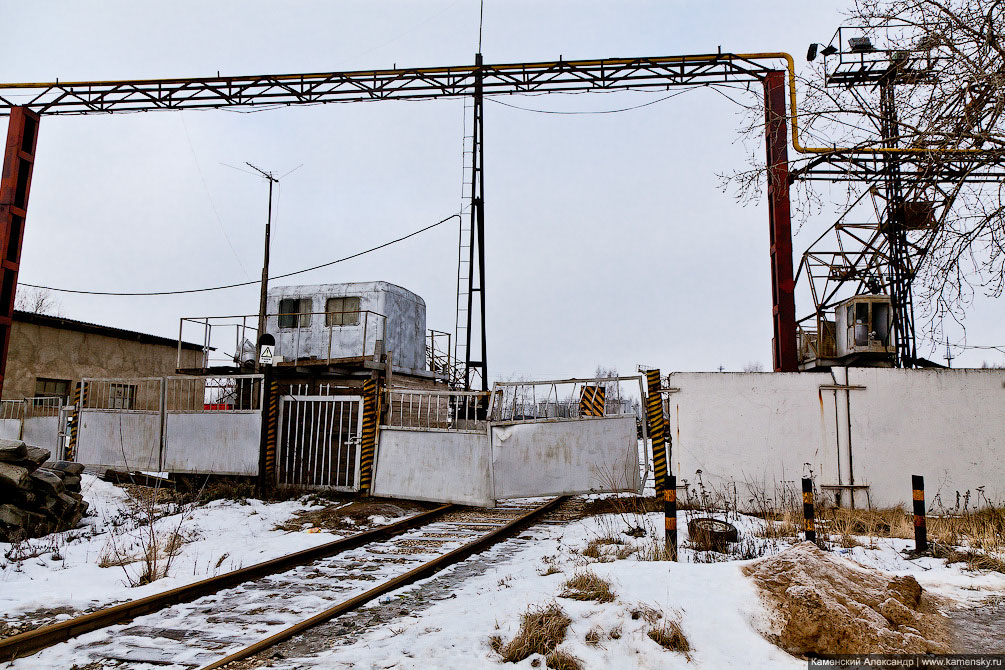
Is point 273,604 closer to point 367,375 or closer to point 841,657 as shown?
point 841,657

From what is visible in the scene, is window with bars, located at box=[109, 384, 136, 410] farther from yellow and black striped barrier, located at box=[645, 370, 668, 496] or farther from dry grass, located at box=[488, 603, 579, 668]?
dry grass, located at box=[488, 603, 579, 668]

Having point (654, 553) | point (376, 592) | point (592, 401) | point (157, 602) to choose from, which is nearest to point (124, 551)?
point (157, 602)

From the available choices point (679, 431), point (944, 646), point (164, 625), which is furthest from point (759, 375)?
point (164, 625)

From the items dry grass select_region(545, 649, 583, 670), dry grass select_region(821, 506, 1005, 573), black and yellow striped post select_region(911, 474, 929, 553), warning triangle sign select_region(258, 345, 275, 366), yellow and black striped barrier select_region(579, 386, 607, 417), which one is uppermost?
warning triangle sign select_region(258, 345, 275, 366)

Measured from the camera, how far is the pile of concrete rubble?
1004cm

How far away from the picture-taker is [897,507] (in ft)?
37.1

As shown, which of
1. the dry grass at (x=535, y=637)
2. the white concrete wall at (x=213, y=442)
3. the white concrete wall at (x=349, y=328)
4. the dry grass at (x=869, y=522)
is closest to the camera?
the dry grass at (x=535, y=637)

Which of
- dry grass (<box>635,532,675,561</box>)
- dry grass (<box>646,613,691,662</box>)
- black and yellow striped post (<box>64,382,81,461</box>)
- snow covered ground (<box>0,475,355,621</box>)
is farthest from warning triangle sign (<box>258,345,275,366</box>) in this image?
dry grass (<box>646,613,691,662</box>)

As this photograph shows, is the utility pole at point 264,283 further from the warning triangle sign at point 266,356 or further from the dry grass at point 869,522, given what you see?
the dry grass at point 869,522

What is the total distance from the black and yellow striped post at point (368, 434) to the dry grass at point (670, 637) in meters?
10.3

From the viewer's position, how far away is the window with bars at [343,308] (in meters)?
21.9

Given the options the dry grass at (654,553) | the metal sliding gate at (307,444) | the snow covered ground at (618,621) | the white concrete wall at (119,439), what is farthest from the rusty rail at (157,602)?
the white concrete wall at (119,439)

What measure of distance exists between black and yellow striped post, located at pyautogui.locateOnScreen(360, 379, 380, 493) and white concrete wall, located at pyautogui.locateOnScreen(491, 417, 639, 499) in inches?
115

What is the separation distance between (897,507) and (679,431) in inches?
148
